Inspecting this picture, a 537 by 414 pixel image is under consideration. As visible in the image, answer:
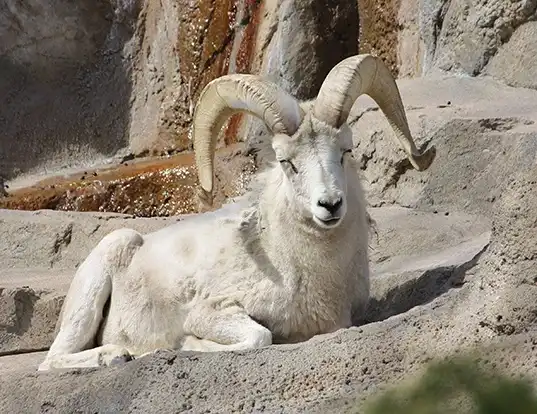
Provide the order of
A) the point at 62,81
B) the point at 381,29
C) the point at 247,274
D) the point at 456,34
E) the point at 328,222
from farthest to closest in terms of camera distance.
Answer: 1. the point at 62,81
2. the point at 381,29
3. the point at 456,34
4. the point at 247,274
5. the point at 328,222

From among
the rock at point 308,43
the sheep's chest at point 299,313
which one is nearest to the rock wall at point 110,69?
the rock at point 308,43

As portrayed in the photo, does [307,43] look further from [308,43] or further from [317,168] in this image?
[317,168]

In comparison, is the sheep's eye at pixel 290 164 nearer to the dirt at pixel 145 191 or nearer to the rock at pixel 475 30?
the rock at pixel 475 30

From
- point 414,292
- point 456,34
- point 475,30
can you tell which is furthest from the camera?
point 456,34

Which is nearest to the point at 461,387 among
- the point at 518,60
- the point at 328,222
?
the point at 328,222

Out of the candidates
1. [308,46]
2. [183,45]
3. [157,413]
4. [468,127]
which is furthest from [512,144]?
[183,45]

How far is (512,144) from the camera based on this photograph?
848 cm

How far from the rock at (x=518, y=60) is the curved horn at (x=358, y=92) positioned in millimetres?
3093

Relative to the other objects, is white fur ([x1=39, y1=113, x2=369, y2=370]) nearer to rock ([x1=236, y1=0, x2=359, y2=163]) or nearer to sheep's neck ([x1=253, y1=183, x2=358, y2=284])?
sheep's neck ([x1=253, y1=183, x2=358, y2=284])

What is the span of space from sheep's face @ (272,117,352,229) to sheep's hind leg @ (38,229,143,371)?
4.01ft

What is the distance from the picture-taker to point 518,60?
10.1 m

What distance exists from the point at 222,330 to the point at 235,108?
1.24 m

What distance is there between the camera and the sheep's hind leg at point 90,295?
6.97m

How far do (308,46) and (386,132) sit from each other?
4593 millimetres
